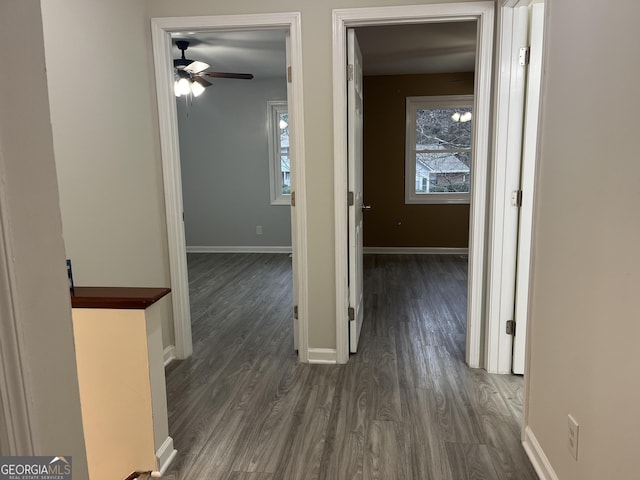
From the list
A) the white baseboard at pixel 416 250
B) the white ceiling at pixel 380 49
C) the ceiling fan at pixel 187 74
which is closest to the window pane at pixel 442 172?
the white baseboard at pixel 416 250

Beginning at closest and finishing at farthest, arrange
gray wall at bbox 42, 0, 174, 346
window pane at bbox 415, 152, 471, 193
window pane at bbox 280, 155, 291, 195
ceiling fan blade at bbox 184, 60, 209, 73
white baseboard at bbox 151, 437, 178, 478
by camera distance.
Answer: white baseboard at bbox 151, 437, 178, 478
gray wall at bbox 42, 0, 174, 346
ceiling fan blade at bbox 184, 60, 209, 73
window pane at bbox 415, 152, 471, 193
window pane at bbox 280, 155, 291, 195

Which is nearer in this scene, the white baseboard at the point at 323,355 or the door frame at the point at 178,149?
the door frame at the point at 178,149

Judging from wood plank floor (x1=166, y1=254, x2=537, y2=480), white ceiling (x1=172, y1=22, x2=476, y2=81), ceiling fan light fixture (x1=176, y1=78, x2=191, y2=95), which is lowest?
wood plank floor (x1=166, y1=254, x2=537, y2=480)

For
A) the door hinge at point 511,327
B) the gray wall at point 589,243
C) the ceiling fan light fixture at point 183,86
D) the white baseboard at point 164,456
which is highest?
the ceiling fan light fixture at point 183,86

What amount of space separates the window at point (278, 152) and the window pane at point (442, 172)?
6.04 feet

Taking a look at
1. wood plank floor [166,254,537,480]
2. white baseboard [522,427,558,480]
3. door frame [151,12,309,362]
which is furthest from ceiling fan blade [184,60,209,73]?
white baseboard [522,427,558,480]

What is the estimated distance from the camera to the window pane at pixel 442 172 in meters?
6.47

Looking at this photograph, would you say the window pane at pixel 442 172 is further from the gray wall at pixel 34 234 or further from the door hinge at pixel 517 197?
the gray wall at pixel 34 234

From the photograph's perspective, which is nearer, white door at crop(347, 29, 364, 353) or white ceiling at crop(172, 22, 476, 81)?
white door at crop(347, 29, 364, 353)

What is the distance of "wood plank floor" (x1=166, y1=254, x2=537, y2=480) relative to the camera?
2.02 m

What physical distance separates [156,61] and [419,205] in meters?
4.41

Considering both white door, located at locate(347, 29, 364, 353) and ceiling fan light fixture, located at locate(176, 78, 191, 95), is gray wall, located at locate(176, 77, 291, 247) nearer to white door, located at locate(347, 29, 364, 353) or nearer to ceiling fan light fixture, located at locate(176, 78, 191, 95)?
ceiling fan light fixture, located at locate(176, 78, 191, 95)

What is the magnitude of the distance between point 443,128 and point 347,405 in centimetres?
480

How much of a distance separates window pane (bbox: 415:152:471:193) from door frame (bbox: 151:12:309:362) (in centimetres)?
395
